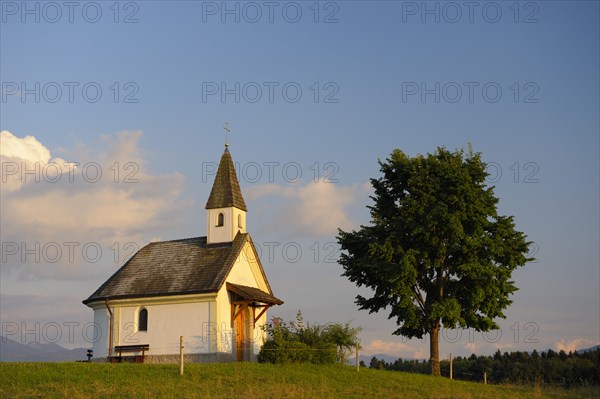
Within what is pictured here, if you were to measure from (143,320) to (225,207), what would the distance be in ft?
25.9

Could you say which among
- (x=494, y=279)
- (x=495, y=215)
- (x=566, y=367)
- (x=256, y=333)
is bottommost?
(x=566, y=367)

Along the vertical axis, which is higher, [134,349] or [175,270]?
[175,270]

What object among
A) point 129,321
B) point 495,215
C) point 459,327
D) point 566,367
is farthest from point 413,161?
point 566,367

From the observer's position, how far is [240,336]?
39375mm

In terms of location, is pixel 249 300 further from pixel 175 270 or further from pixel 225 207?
pixel 225 207

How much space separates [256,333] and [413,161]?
525 inches

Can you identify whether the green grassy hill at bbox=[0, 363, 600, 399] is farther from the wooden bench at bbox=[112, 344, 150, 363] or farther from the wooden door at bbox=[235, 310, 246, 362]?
the wooden bench at bbox=[112, 344, 150, 363]

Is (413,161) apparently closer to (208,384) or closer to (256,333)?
(256,333)

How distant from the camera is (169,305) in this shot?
1506 inches

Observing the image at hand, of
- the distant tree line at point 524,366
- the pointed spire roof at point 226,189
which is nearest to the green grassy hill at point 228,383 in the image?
the pointed spire roof at point 226,189

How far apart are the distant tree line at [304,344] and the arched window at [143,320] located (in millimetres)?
7863

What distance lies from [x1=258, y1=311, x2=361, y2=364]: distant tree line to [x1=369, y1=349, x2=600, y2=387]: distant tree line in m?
14.2

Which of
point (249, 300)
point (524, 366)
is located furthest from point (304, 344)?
point (524, 366)

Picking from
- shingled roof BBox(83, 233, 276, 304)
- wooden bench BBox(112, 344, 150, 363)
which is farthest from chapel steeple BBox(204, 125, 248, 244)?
wooden bench BBox(112, 344, 150, 363)
